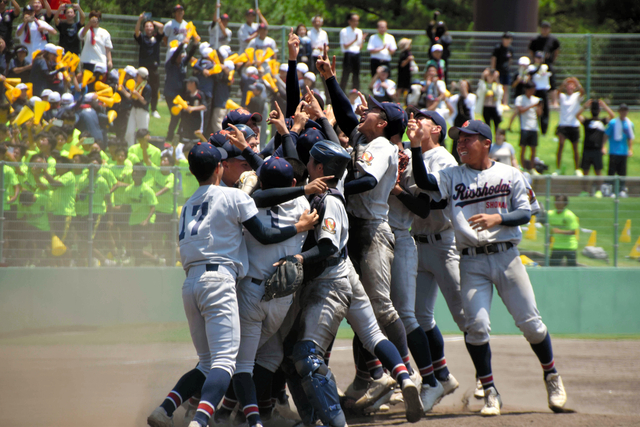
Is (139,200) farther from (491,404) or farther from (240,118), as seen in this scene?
(491,404)

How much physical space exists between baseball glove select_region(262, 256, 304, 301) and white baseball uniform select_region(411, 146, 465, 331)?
156 cm

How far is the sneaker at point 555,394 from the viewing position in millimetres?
5363

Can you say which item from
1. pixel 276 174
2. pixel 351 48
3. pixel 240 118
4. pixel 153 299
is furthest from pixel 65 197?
pixel 351 48

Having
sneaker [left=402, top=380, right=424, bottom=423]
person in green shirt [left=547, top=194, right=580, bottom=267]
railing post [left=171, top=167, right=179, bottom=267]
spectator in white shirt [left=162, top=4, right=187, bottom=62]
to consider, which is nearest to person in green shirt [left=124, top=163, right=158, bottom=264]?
railing post [left=171, top=167, right=179, bottom=267]

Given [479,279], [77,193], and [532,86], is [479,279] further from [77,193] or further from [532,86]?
[532,86]

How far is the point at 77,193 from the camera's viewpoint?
9008mm

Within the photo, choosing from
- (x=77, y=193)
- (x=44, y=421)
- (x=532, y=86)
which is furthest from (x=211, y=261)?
(x=532, y=86)

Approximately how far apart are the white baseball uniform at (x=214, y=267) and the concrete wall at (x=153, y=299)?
4.90 meters

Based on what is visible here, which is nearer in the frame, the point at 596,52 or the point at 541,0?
the point at 596,52

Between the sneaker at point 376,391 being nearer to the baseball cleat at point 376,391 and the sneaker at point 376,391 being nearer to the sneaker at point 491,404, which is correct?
the baseball cleat at point 376,391

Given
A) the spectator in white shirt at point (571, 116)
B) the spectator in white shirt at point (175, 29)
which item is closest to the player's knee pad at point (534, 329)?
the spectator in white shirt at point (175, 29)

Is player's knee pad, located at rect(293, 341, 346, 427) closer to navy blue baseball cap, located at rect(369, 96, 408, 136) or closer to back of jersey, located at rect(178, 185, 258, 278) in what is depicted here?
back of jersey, located at rect(178, 185, 258, 278)

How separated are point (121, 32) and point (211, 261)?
1049 centimetres

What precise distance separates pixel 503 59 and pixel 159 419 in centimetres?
1458
